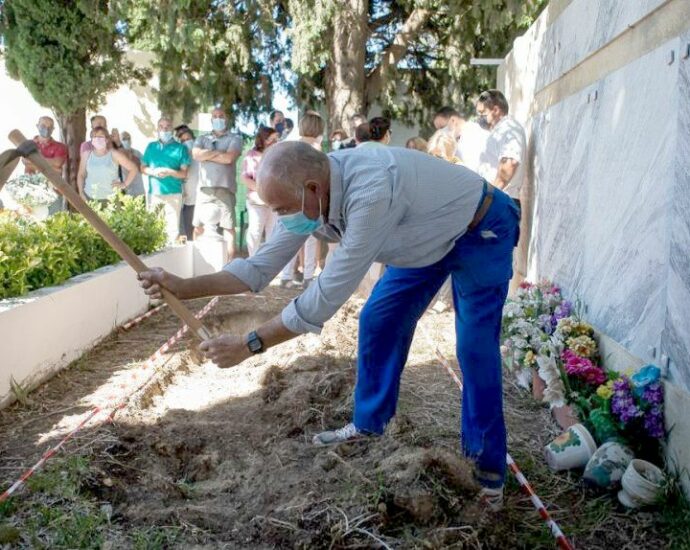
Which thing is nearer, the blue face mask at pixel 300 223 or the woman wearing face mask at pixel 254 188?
the blue face mask at pixel 300 223

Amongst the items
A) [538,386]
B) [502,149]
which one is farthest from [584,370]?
[502,149]

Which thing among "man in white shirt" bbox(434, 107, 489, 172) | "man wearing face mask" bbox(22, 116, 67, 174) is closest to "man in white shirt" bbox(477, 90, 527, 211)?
"man in white shirt" bbox(434, 107, 489, 172)

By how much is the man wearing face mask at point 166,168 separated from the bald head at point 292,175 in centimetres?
676

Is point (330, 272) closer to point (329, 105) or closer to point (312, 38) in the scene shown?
point (312, 38)

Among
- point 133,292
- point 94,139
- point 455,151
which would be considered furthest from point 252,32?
point 133,292

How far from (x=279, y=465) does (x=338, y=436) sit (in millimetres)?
363

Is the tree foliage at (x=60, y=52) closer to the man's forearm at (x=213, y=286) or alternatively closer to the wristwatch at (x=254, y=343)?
the man's forearm at (x=213, y=286)

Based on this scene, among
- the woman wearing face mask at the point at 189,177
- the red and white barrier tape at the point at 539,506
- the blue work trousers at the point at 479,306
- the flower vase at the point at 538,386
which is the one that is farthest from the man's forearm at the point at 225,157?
the red and white barrier tape at the point at 539,506

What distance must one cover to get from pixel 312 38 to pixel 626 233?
7.23 meters

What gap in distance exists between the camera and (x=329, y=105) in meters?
12.2

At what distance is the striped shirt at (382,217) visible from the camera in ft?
9.33

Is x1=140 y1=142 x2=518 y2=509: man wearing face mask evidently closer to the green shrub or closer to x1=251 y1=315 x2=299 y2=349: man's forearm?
x1=251 y1=315 x2=299 y2=349: man's forearm

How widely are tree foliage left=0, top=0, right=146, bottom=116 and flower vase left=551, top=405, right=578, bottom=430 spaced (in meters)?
9.30

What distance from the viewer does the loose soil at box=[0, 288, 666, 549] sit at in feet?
9.29
